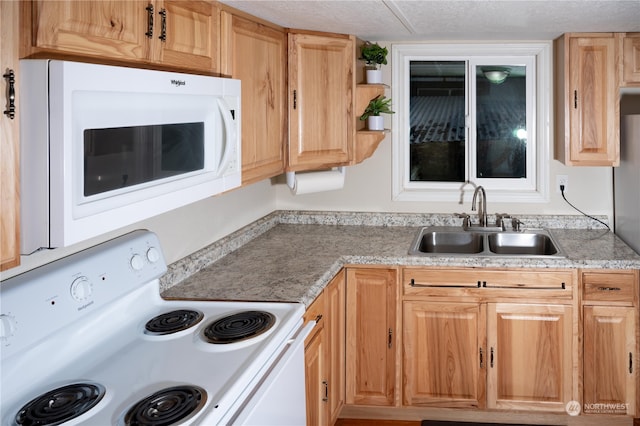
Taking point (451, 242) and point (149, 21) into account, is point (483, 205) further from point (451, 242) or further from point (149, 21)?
point (149, 21)

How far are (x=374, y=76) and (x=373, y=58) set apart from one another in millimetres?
94

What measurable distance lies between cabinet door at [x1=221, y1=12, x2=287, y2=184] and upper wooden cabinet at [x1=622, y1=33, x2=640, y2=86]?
169 cm

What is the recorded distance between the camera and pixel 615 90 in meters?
3.23

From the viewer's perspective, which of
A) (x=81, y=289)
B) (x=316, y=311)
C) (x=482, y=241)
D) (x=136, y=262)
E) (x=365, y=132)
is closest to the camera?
(x=81, y=289)

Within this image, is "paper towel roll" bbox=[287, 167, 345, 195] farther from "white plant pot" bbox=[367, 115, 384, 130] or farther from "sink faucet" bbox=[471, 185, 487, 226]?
"sink faucet" bbox=[471, 185, 487, 226]

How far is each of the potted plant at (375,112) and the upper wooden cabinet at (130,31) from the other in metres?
1.35

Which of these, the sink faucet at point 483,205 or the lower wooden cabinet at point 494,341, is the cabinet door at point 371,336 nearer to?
the lower wooden cabinet at point 494,341

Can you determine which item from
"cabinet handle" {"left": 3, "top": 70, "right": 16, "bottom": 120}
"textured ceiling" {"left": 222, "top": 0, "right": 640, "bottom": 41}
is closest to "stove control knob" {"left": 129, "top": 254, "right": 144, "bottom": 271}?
"cabinet handle" {"left": 3, "top": 70, "right": 16, "bottom": 120}

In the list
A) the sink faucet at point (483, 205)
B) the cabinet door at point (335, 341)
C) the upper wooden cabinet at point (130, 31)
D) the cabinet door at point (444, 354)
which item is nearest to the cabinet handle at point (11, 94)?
the upper wooden cabinet at point (130, 31)

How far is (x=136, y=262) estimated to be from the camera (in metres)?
2.00

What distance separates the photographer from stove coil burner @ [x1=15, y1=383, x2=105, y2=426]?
135cm

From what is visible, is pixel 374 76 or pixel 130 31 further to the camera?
pixel 374 76

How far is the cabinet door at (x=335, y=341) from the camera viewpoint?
9.18 ft

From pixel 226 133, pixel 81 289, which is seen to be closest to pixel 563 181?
pixel 226 133
